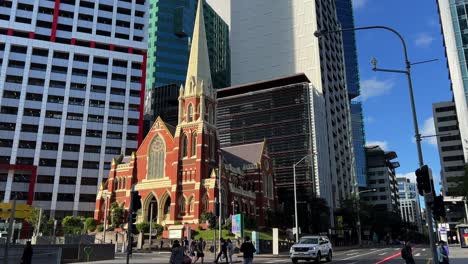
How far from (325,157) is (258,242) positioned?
203 ft

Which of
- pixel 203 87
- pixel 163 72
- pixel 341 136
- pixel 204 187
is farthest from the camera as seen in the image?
pixel 341 136

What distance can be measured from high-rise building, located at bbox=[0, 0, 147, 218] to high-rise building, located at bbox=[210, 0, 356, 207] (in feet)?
119

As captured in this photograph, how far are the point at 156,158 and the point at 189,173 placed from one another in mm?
8035

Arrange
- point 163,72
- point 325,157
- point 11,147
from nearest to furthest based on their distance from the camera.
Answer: point 11,147, point 325,157, point 163,72

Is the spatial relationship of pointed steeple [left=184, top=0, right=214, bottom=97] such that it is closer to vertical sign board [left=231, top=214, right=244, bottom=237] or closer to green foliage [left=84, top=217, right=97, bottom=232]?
green foliage [left=84, top=217, right=97, bottom=232]

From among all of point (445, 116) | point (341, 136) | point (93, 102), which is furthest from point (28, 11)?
point (445, 116)

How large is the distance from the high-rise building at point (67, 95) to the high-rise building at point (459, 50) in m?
69.0

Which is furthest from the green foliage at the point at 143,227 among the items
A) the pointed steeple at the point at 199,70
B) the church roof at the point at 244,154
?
the church roof at the point at 244,154

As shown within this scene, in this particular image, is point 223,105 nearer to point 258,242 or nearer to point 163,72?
point 163,72

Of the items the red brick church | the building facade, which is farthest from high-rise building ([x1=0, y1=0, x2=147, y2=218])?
the building facade

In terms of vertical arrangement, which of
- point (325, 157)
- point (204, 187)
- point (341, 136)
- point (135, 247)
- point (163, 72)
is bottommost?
point (135, 247)

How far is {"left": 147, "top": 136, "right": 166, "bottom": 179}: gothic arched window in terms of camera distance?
6438 centimetres

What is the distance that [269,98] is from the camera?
A: 3949 inches

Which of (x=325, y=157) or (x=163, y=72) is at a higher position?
(x=163, y=72)
